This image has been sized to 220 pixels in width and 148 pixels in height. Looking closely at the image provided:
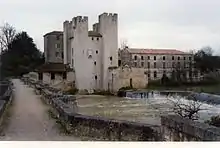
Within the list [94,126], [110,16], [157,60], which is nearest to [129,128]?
[94,126]

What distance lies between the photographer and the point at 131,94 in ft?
10.5

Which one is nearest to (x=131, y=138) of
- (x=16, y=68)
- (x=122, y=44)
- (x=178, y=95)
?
(x=178, y=95)

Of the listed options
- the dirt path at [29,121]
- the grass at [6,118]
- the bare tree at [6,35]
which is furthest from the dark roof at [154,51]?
the grass at [6,118]

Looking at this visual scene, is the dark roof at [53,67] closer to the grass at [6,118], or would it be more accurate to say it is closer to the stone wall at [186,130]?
the grass at [6,118]

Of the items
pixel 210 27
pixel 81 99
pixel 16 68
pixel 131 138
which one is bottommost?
pixel 131 138

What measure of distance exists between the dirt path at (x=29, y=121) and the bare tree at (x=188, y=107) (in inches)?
28.4

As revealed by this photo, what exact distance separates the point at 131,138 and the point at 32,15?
109 cm

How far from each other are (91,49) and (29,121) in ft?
2.19

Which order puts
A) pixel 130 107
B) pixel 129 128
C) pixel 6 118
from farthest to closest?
1. pixel 130 107
2. pixel 6 118
3. pixel 129 128

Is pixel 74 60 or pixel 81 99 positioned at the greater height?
pixel 74 60

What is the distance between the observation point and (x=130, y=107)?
3219mm

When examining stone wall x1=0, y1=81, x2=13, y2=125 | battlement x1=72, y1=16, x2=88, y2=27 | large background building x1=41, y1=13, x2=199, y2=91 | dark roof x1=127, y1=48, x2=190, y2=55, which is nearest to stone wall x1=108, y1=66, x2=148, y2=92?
large background building x1=41, y1=13, x2=199, y2=91

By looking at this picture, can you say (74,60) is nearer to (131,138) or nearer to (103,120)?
(103,120)

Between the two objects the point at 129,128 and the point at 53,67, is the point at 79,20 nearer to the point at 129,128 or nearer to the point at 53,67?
the point at 53,67
